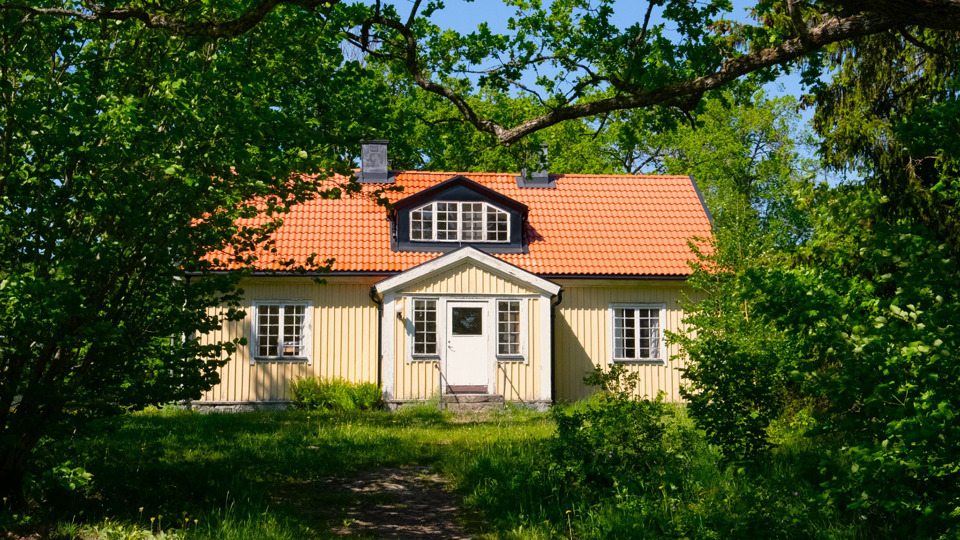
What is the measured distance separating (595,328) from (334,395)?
6.22 m

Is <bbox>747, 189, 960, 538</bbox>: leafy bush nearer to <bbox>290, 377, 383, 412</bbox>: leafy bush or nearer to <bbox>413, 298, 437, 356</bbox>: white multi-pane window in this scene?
<bbox>413, 298, 437, 356</bbox>: white multi-pane window

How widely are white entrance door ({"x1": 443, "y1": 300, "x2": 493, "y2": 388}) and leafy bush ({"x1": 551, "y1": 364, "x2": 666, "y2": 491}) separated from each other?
9.74 metres

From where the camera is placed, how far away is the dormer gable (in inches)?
788

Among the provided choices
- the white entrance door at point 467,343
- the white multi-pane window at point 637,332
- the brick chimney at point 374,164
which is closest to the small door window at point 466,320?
the white entrance door at point 467,343

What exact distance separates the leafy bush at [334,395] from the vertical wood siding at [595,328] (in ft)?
14.5

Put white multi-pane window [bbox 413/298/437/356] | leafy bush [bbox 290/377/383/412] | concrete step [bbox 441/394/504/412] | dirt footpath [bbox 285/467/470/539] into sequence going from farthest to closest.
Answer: white multi-pane window [bbox 413/298/437/356]
leafy bush [bbox 290/377/383/412]
concrete step [bbox 441/394/504/412]
dirt footpath [bbox 285/467/470/539]

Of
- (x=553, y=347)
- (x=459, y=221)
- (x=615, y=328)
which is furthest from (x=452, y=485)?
(x=459, y=221)

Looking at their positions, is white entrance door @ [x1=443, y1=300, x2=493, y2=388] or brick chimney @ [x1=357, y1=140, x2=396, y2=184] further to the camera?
brick chimney @ [x1=357, y1=140, x2=396, y2=184]

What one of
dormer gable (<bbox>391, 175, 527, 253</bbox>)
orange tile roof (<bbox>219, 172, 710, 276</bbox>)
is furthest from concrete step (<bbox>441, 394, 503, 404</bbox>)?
dormer gable (<bbox>391, 175, 527, 253</bbox>)

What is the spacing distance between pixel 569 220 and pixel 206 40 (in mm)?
14129

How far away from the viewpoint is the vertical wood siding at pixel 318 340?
61.6ft

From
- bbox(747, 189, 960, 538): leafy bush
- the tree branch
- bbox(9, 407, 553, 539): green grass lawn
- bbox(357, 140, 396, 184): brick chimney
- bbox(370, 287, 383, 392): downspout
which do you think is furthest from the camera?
bbox(357, 140, 396, 184): brick chimney

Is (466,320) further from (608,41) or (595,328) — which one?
(608,41)

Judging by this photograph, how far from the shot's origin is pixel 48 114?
246 inches
